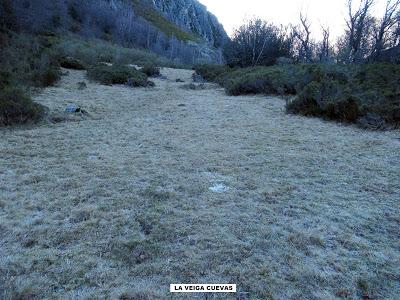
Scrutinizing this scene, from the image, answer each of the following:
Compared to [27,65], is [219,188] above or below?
below

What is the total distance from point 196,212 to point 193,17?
85.9 m

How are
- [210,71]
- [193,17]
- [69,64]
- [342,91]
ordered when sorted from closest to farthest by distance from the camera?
[342,91] → [69,64] → [210,71] → [193,17]

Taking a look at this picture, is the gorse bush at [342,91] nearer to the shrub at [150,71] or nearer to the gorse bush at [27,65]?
the shrub at [150,71]

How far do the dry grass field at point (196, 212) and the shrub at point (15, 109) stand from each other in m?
0.29

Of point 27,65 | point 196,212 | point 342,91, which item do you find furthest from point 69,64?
point 196,212

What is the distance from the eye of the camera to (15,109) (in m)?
6.18

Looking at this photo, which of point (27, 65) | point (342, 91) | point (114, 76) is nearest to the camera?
point (342, 91)

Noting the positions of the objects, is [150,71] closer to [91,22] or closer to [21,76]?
[21,76]

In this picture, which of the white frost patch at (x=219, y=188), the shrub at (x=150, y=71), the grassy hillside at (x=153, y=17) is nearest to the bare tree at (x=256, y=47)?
the shrub at (x=150, y=71)

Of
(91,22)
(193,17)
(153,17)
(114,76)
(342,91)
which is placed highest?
(193,17)

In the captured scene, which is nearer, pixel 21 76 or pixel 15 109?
pixel 15 109

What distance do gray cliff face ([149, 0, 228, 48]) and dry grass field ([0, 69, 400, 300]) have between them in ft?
217

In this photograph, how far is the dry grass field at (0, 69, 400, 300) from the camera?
2381 millimetres

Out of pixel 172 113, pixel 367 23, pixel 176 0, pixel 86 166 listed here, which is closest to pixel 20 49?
pixel 172 113
